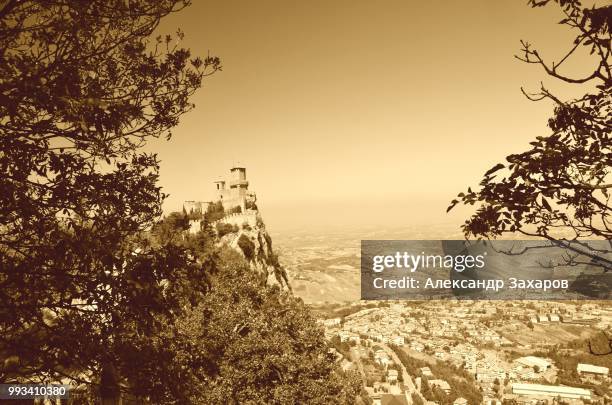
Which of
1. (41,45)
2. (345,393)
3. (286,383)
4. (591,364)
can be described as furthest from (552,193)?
(591,364)

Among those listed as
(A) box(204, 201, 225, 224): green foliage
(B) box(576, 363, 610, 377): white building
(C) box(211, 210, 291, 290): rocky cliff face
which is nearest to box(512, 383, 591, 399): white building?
(B) box(576, 363, 610, 377): white building

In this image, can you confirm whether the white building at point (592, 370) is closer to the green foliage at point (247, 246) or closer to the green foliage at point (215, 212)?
the green foliage at point (247, 246)

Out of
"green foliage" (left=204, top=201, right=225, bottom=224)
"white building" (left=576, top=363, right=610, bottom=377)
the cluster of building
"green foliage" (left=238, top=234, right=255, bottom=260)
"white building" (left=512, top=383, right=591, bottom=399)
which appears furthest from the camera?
"white building" (left=576, top=363, right=610, bottom=377)

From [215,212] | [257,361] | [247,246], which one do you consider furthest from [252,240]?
[257,361]

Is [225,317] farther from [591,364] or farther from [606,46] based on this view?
[591,364]

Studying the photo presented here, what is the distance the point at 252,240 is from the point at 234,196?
23.0 ft

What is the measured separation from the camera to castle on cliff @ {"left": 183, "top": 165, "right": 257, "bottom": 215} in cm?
3894

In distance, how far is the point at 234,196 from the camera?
39.5 meters

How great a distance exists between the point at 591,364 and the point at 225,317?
215 feet

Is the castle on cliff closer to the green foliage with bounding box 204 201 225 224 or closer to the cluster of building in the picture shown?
the green foliage with bounding box 204 201 225 224

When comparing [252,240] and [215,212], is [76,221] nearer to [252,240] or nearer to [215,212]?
[252,240]

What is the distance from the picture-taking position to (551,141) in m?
3.30

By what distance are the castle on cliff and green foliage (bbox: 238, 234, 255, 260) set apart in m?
5.33

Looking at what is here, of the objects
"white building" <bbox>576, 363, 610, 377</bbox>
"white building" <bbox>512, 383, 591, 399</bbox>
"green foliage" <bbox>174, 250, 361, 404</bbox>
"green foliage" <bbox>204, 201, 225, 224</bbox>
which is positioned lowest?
"white building" <bbox>576, 363, 610, 377</bbox>
